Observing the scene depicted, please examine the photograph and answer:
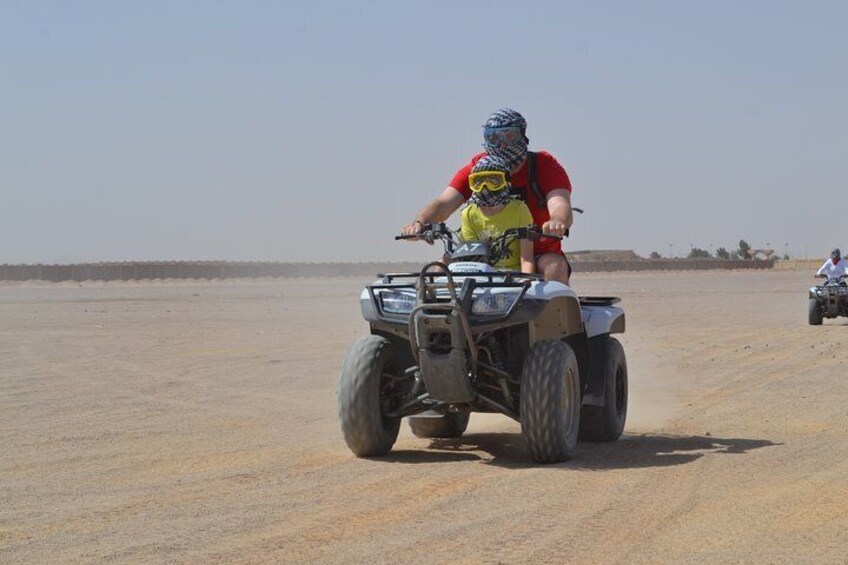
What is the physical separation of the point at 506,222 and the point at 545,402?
169cm

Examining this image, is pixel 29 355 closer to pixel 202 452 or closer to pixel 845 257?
pixel 202 452

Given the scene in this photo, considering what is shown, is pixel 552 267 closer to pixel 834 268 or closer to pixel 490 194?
pixel 490 194

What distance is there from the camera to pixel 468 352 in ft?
30.0

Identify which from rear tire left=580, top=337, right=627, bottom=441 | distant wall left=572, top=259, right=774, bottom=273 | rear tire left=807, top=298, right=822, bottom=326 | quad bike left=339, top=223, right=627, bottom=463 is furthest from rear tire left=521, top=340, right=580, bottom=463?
distant wall left=572, top=259, right=774, bottom=273

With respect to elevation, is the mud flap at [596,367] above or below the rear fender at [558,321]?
below

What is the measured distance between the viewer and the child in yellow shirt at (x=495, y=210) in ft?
32.9

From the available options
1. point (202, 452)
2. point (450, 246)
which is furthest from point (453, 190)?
point (202, 452)

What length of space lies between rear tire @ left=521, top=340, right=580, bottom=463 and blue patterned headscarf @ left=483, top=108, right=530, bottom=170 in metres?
1.75

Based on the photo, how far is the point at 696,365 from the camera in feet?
58.6

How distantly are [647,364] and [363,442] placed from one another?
9.47 meters

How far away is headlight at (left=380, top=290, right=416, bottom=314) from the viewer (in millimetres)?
9336

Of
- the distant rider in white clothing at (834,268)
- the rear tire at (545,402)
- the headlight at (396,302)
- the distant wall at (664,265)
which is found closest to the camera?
the rear tire at (545,402)

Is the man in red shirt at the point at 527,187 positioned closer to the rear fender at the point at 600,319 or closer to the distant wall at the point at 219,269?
the rear fender at the point at 600,319

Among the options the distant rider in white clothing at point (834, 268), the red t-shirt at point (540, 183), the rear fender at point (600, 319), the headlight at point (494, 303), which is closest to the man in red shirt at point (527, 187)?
the red t-shirt at point (540, 183)
